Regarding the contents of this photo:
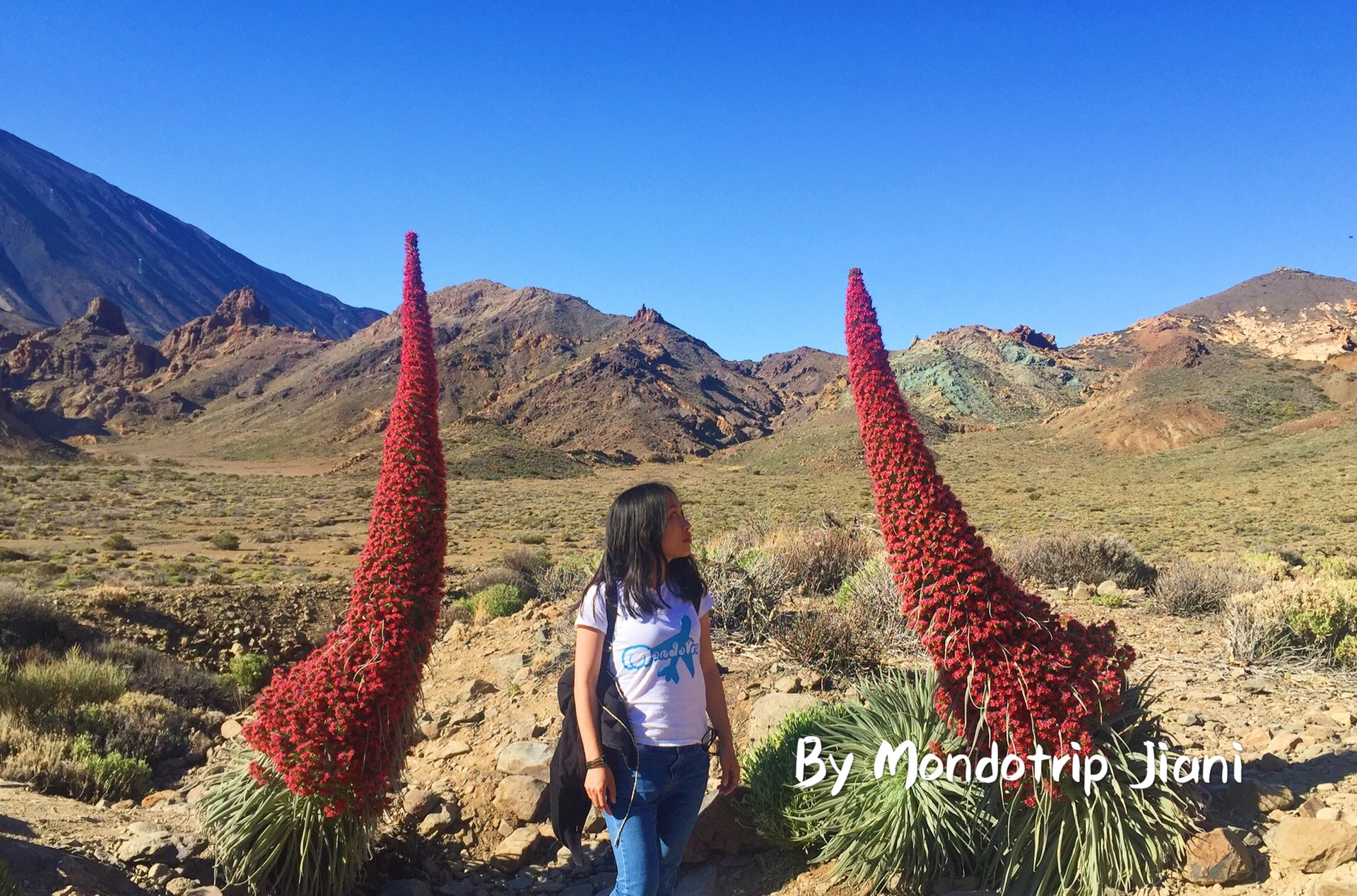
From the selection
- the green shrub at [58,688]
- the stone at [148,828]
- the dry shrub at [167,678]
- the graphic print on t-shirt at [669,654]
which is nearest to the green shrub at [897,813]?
the graphic print on t-shirt at [669,654]

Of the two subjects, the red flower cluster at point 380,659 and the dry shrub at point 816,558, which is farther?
the dry shrub at point 816,558

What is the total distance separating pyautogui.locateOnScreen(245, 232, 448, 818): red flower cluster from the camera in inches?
A: 134

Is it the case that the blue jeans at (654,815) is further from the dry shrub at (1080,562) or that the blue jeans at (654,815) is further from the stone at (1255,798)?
the dry shrub at (1080,562)

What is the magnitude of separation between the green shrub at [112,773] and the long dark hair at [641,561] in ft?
16.5

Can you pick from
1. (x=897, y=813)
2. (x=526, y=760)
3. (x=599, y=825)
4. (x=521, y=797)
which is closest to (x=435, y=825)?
(x=521, y=797)

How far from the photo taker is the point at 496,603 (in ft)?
33.8

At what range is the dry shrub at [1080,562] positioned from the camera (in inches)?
397

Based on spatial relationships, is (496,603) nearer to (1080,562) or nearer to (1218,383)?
(1080,562)

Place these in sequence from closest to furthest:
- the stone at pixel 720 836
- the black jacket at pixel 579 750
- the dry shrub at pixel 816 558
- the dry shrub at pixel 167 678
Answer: the black jacket at pixel 579 750 < the stone at pixel 720 836 < the dry shrub at pixel 167 678 < the dry shrub at pixel 816 558

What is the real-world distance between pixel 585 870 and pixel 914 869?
1.88m

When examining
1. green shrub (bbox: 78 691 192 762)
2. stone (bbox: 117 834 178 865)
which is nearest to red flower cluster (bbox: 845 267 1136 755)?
stone (bbox: 117 834 178 865)

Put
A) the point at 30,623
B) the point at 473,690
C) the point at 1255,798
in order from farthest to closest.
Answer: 1. the point at 30,623
2. the point at 473,690
3. the point at 1255,798

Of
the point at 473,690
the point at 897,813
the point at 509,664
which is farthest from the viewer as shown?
the point at 509,664

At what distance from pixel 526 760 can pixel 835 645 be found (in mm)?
2501
